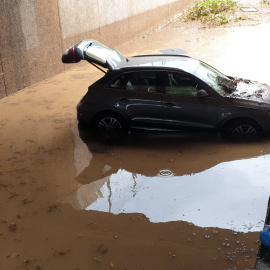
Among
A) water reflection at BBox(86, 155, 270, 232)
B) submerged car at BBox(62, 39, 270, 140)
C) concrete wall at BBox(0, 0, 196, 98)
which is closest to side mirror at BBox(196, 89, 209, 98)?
submerged car at BBox(62, 39, 270, 140)

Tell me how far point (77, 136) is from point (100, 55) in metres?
1.88

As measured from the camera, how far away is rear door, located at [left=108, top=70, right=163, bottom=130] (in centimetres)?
767

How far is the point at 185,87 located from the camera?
7555 mm

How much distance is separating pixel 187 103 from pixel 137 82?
112 centimetres

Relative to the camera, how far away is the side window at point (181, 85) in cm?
749

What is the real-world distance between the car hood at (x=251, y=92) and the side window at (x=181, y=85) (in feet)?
2.35

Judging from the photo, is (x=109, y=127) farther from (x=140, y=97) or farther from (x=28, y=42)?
(x=28, y=42)

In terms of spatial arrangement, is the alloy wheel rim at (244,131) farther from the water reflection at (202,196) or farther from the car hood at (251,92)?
the water reflection at (202,196)

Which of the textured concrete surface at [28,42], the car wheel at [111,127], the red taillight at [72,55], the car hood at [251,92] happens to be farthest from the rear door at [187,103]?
the textured concrete surface at [28,42]

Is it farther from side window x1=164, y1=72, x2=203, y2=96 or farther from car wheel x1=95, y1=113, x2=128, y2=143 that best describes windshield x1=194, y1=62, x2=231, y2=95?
car wheel x1=95, y1=113, x2=128, y2=143

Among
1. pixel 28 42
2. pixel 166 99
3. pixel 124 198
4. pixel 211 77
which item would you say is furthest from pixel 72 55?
pixel 28 42

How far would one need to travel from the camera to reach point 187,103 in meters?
7.53

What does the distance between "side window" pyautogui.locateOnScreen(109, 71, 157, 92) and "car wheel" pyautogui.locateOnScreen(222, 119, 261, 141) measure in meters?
1.73

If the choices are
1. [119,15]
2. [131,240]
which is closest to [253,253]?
[131,240]
